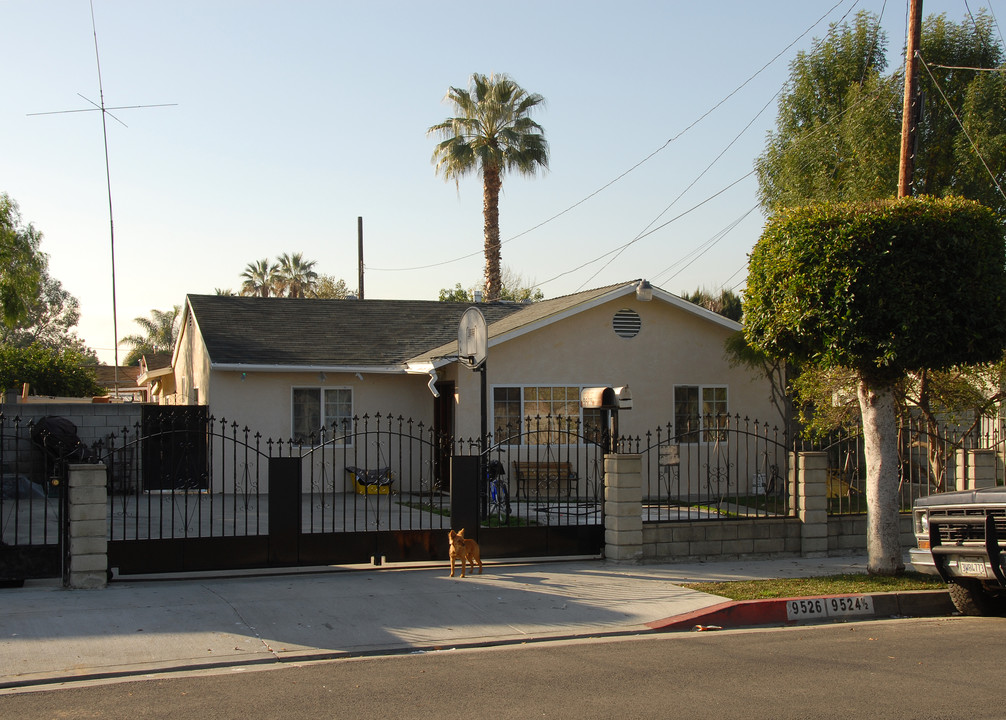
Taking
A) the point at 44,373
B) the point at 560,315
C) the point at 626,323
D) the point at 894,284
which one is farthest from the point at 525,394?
the point at 44,373

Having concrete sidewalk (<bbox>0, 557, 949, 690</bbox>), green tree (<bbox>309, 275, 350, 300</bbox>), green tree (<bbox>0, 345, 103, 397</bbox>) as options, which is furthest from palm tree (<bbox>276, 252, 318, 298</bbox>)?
concrete sidewalk (<bbox>0, 557, 949, 690</bbox>)

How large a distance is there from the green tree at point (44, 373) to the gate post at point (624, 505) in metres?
22.5

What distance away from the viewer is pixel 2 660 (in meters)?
7.21

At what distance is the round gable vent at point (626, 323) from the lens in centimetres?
1944

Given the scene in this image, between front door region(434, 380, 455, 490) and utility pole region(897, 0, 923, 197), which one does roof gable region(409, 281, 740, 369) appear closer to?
front door region(434, 380, 455, 490)

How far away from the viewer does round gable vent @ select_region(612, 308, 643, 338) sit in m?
19.4

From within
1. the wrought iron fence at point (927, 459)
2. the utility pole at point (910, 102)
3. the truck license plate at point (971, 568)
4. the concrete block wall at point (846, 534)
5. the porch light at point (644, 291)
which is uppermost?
the utility pole at point (910, 102)

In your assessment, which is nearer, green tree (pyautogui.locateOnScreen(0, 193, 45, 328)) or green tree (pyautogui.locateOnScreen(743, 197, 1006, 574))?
green tree (pyautogui.locateOnScreen(743, 197, 1006, 574))

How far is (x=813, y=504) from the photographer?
1222 cm

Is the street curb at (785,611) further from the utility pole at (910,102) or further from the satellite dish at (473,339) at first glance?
the utility pole at (910,102)

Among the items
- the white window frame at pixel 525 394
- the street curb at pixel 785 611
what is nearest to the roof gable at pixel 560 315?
the white window frame at pixel 525 394

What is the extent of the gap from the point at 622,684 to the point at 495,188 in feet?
86.6

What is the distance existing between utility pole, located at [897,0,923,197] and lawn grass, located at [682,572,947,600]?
6.07 metres

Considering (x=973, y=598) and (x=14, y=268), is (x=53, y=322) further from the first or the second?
(x=973, y=598)
